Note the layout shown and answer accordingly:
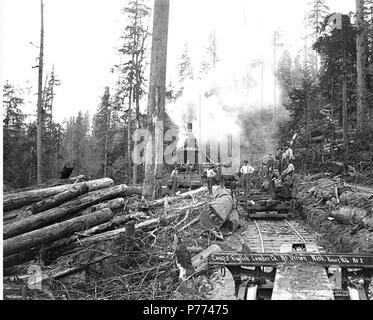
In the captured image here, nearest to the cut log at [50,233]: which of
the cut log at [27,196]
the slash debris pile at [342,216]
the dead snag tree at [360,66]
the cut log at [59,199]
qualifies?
the cut log at [59,199]

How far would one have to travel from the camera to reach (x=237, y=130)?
44812 mm

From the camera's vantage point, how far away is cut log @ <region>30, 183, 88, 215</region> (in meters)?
7.30

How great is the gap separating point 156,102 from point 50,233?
4892 millimetres

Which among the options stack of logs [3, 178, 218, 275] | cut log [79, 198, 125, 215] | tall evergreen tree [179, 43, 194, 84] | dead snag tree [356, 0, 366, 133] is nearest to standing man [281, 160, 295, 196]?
stack of logs [3, 178, 218, 275]

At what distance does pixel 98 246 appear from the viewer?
6395 mm

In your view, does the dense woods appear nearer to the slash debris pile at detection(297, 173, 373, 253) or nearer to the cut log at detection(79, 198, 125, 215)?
the cut log at detection(79, 198, 125, 215)

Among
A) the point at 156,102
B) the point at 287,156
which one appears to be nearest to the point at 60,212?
the point at 156,102

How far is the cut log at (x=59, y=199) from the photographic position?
730 centimetres

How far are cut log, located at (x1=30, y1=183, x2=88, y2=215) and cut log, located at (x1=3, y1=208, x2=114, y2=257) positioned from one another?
853 mm

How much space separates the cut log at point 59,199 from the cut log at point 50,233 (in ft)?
2.80

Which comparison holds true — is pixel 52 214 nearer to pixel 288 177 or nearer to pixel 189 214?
pixel 189 214
